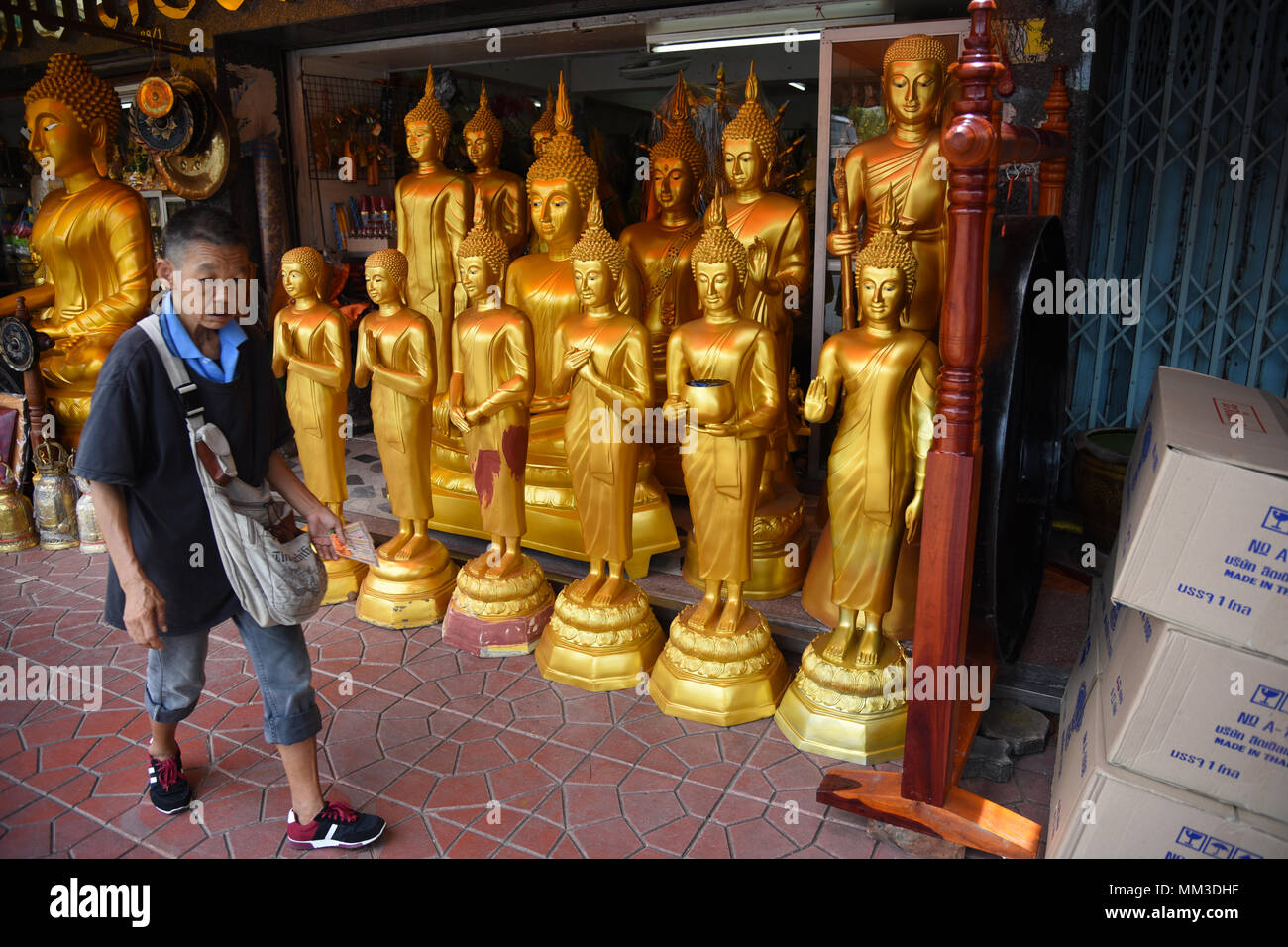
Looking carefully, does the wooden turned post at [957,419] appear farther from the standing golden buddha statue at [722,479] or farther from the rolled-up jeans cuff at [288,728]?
the rolled-up jeans cuff at [288,728]

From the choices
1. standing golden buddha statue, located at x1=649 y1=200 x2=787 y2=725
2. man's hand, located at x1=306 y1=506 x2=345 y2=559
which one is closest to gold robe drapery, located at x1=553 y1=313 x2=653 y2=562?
standing golden buddha statue, located at x1=649 y1=200 x2=787 y2=725

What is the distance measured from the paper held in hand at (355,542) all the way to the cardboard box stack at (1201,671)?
2.05 m

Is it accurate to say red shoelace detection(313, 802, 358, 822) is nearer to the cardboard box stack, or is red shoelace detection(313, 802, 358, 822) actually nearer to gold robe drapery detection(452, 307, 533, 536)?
gold robe drapery detection(452, 307, 533, 536)

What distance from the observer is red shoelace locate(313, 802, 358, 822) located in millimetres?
2449

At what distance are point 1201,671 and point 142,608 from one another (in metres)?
2.50

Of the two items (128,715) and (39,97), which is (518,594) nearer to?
(128,715)

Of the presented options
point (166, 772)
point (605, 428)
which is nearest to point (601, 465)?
point (605, 428)

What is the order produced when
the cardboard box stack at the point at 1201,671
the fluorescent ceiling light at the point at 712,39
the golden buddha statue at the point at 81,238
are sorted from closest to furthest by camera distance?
the cardboard box stack at the point at 1201,671
the fluorescent ceiling light at the point at 712,39
the golden buddha statue at the point at 81,238

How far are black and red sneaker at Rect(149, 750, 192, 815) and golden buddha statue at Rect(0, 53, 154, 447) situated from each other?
122 inches

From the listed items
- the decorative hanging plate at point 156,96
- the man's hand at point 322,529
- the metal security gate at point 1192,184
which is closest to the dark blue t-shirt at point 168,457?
the man's hand at point 322,529

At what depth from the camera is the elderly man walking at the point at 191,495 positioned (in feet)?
6.93

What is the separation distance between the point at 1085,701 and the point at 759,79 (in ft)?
15.1
